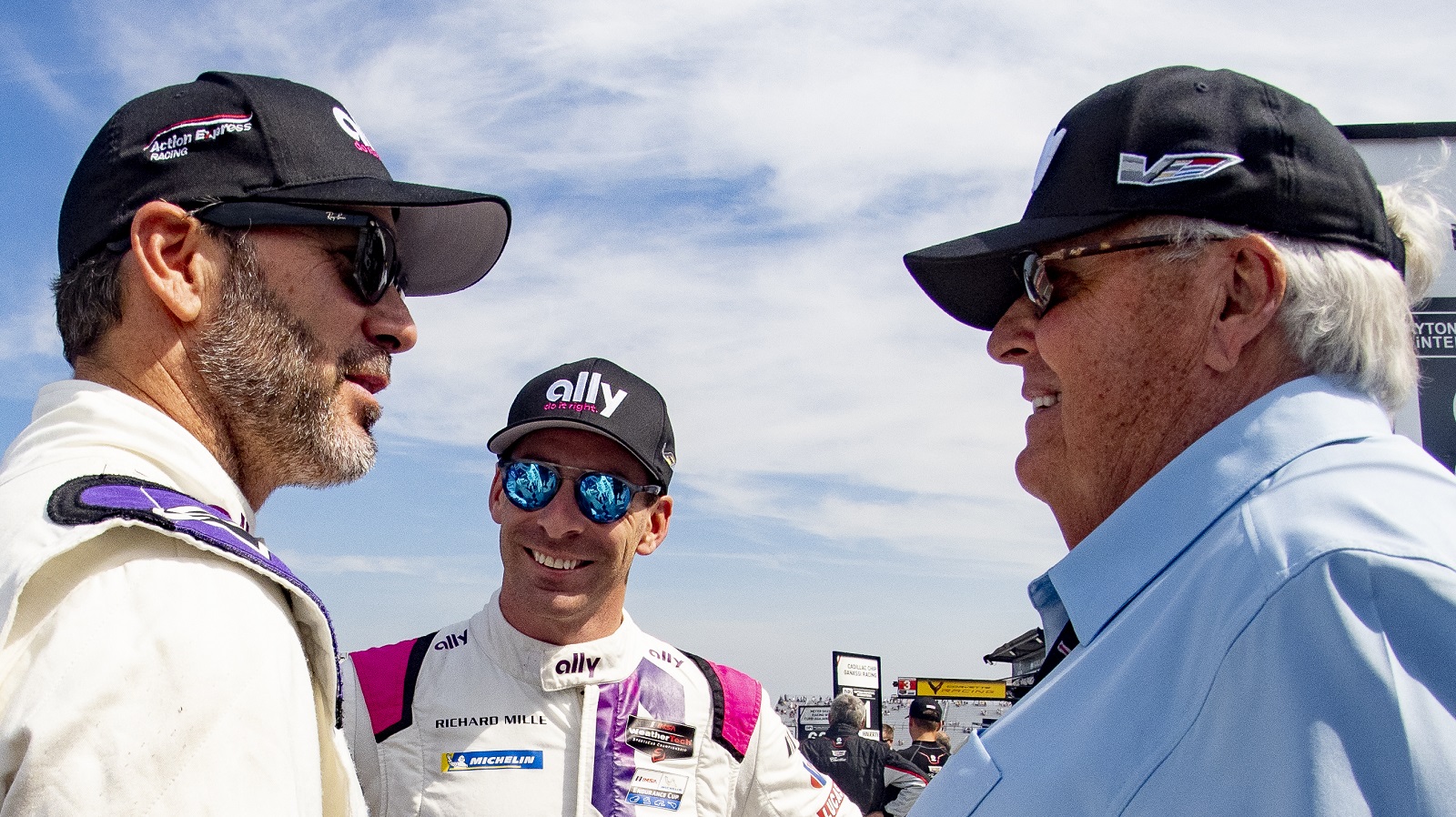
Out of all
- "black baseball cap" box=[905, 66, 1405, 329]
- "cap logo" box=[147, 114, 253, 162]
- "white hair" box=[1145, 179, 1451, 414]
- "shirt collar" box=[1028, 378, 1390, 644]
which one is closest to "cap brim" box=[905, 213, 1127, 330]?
"black baseball cap" box=[905, 66, 1405, 329]

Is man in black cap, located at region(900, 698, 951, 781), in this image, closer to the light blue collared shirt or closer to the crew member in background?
the crew member in background

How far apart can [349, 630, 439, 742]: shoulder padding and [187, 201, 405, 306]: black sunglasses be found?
1.41 metres

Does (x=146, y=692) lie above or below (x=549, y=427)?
below

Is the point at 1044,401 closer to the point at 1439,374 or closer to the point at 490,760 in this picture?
the point at 1439,374

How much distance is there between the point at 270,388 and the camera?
72.8 inches

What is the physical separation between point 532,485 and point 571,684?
673mm

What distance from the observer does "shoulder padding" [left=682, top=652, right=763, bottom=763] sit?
328cm

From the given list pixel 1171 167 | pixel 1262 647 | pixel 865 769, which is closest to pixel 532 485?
pixel 1171 167

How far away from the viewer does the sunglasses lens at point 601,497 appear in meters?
3.44

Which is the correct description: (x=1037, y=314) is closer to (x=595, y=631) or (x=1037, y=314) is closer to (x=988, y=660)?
(x=595, y=631)

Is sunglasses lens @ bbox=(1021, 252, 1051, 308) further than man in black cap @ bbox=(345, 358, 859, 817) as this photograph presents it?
No

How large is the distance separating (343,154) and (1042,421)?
1501mm

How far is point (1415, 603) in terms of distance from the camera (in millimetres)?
1166

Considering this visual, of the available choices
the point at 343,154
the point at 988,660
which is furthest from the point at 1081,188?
the point at 988,660
